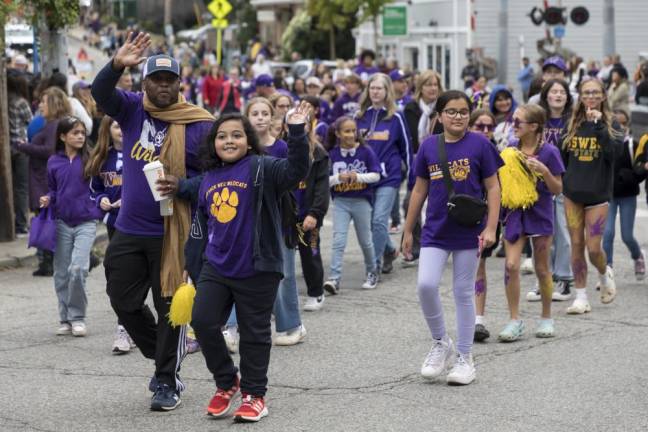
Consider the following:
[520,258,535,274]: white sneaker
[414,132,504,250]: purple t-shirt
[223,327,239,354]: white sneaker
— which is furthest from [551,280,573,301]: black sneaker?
[414,132,504,250]: purple t-shirt

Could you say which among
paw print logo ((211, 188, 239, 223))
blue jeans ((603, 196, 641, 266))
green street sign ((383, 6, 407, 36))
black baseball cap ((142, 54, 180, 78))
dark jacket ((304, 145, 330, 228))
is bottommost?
blue jeans ((603, 196, 641, 266))

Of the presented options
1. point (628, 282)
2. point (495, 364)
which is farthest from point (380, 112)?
point (495, 364)

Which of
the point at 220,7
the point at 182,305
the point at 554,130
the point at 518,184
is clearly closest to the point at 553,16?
the point at 220,7

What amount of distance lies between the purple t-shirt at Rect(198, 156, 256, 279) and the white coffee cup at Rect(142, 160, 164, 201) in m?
0.26

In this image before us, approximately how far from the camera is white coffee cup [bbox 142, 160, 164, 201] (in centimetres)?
700

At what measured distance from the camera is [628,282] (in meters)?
12.3

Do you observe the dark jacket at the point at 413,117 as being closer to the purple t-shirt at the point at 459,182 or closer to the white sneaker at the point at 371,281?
the white sneaker at the point at 371,281

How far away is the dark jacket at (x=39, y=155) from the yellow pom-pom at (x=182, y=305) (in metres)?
6.66

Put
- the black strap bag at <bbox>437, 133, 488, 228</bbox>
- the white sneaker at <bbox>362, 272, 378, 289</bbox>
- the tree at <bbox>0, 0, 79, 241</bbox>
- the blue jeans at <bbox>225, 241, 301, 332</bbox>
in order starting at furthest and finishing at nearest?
the tree at <bbox>0, 0, 79, 241</bbox> → the white sneaker at <bbox>362, 272, 378, 289</bbox> → the blue jeans at <bbox>225, 241, 301, 332</bbox> → the black strap bag at <bbox>437, 133, 488, 228</bbox>

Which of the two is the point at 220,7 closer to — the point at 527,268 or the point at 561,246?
the point at 527,268

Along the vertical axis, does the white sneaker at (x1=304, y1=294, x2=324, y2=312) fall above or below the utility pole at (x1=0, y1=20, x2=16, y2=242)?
below

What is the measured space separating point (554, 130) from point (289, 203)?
322cm

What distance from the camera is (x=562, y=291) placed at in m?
11.4

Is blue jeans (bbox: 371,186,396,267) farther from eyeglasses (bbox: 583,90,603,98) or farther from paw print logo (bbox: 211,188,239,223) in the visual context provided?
paw print logo (bbox: 211,188,239,223)
